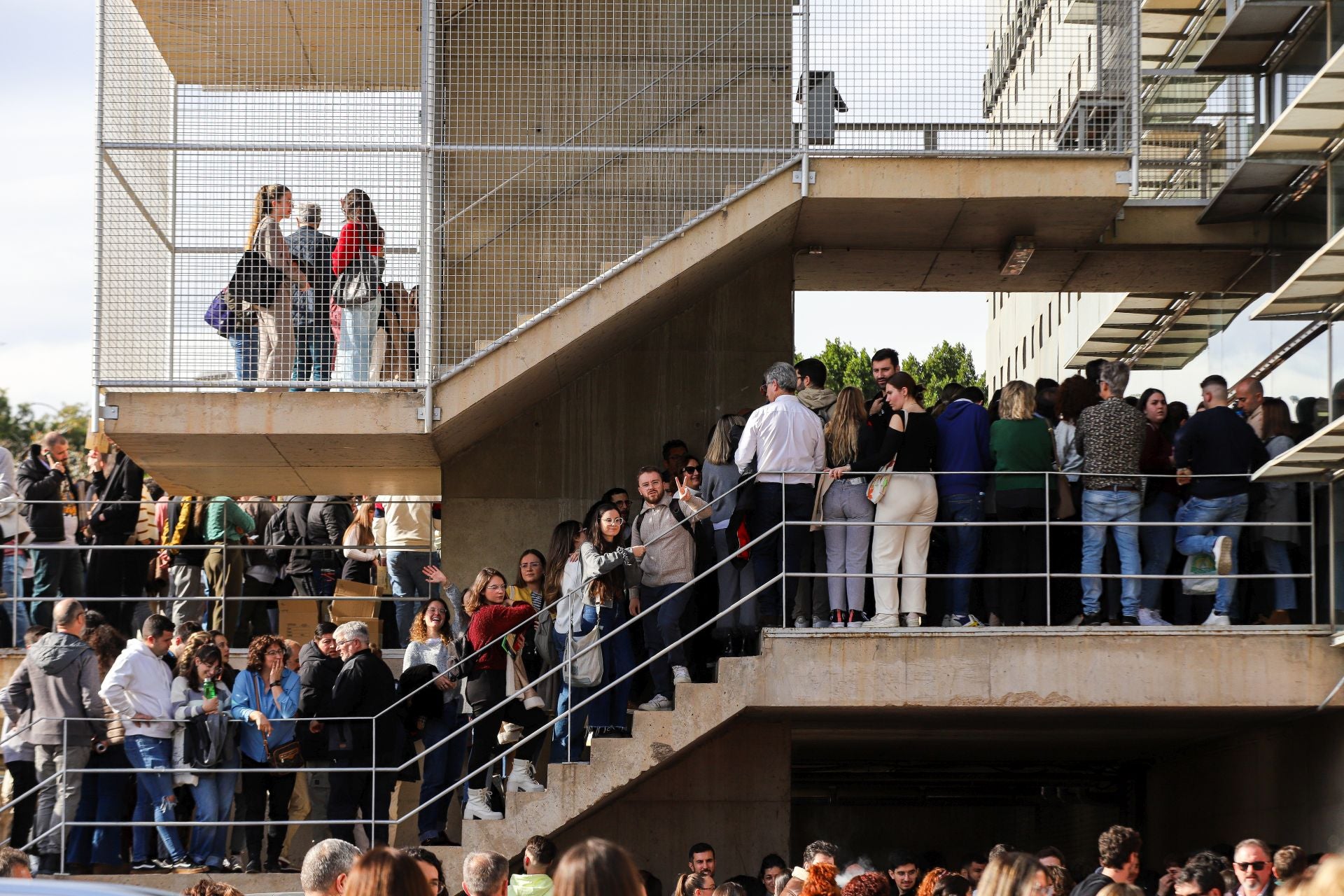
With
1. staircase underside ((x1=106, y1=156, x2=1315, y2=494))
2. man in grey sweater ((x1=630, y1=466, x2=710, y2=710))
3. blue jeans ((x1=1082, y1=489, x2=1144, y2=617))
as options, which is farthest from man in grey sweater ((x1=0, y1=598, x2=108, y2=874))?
blue jeans ((x1=1082, y1=489, x2=1144, y2=617))

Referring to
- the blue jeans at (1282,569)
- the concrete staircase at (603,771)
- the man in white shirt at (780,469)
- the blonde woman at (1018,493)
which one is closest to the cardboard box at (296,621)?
the concrete staircase at (603,771)

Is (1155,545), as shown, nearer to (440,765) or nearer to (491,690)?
(491,690)

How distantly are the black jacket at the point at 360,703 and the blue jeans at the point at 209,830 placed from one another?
2.66 feet

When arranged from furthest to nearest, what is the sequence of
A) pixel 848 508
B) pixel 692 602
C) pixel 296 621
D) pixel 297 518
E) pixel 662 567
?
pixel 297 518 < pixel 296 621 < pixel 692 602 < pixel 848 508 < pixel 662 567

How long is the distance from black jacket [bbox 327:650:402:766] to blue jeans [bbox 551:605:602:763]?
126 centimetres

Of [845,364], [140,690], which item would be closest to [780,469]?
[140,690]

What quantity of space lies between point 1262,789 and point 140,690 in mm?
9397

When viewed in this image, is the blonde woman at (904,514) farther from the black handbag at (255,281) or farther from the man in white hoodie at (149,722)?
the man in white hoodie at (149,722)

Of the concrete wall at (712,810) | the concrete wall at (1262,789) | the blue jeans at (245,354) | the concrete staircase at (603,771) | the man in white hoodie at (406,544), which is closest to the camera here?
the concrete staircase at (603,771)

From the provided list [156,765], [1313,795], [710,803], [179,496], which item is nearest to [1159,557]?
[1313,795]

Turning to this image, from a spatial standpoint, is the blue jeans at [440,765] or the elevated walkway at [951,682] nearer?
the elevated walkway at [951,682]

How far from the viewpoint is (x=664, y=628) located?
44.1ft

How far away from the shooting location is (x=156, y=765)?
13.3 meters

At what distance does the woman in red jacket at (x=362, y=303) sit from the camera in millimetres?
14391
